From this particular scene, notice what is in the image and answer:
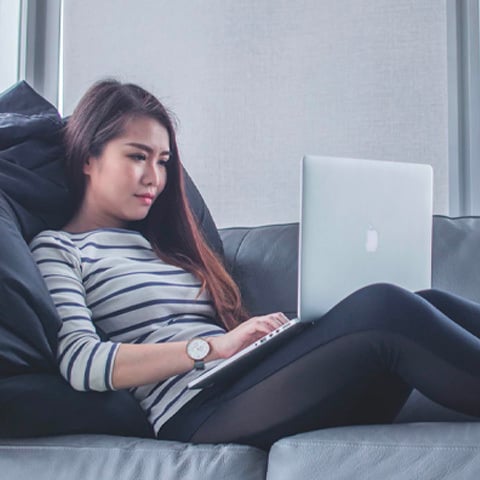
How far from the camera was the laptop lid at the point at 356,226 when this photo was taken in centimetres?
117

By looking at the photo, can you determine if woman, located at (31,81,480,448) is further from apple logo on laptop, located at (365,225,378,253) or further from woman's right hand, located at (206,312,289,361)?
apple logo on laptop, located at (365,225,378,253)

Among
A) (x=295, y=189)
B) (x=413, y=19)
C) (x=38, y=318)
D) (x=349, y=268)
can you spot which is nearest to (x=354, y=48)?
(x=413, y=19)

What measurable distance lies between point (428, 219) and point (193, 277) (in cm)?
51

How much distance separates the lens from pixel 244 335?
121cm

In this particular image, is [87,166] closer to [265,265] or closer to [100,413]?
[265,265]

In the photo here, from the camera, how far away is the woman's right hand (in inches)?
47.6

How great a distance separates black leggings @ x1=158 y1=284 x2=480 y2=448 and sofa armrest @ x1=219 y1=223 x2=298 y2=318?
45cm

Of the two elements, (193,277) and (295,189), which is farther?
(295,189)

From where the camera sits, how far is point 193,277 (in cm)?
157

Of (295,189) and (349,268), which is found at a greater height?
(295,189)

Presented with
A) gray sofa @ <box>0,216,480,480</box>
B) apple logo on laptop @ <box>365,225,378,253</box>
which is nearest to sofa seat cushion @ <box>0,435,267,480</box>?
gray sofa @ <box>0,216,480,480</box>

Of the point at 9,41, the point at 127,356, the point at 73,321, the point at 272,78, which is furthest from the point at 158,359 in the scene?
the point at 9,41

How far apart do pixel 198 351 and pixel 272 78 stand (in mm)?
1227

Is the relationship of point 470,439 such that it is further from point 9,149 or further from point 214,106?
point 214,106
